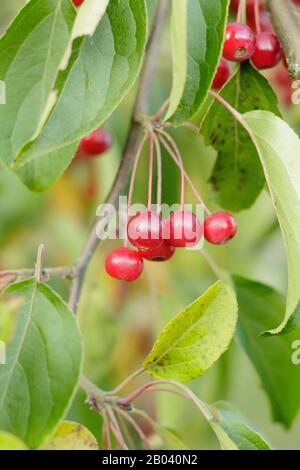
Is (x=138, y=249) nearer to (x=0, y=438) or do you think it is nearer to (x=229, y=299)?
(x=229, y=299)

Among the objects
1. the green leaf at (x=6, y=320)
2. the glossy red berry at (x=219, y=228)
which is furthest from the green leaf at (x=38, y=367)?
the glossy red berry at (x=219, y=228)

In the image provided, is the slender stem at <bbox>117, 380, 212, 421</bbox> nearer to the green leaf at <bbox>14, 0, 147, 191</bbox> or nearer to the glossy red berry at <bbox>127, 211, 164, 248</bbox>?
the glossy red berry at <bbox>127, 211, 164, 248</bbox>

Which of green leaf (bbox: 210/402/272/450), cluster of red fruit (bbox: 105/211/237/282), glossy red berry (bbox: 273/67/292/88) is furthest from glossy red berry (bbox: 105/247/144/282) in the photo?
glossy red berry (bbox: 273/67/292/88)

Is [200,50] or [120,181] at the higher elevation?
[200,50]

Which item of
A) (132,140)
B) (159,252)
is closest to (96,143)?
(132,140)

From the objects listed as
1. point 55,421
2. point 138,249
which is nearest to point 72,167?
point 138,249

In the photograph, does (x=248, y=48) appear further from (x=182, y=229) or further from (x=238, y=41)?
(x=182, y=229)
